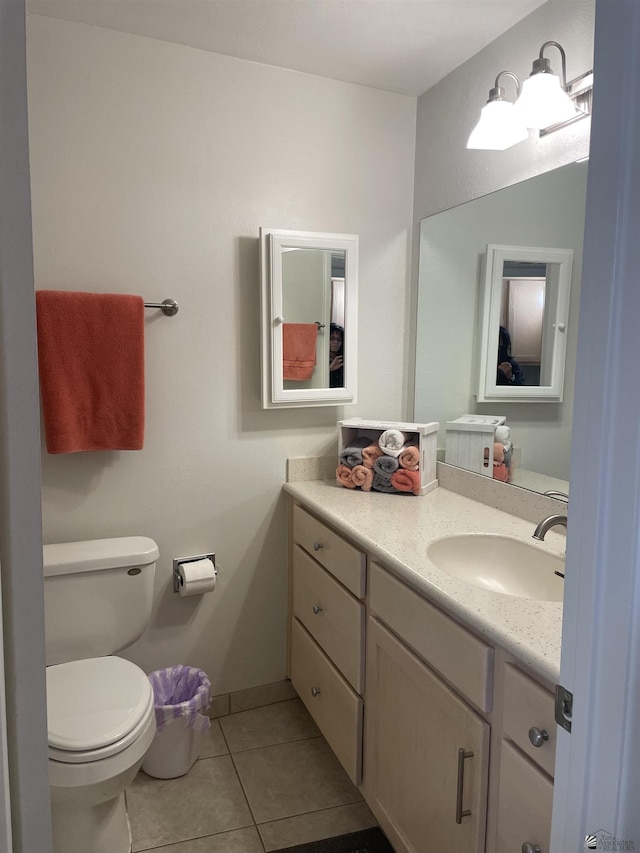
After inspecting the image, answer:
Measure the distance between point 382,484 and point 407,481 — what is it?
92 millimetres

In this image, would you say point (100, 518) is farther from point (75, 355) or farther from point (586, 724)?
point (586, 724)

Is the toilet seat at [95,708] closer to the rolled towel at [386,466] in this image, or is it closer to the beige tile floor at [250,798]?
the beige tile floor at [250,798]

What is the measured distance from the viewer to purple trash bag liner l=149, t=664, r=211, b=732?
6.47 ft

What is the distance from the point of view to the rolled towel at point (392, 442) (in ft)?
7.02

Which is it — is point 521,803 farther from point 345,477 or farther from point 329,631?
point 345,477

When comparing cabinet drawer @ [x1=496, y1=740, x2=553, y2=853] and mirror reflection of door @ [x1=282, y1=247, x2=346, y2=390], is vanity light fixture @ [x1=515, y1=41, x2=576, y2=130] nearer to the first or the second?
mirror reflection of door @ [x1=282, y1=247, x2=346, y2=390]

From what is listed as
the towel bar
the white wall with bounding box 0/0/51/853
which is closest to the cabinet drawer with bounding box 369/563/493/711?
the white wall with bounding box 0/0/51/853

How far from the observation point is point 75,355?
1875mm

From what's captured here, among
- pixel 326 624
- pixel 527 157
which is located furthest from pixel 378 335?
pixel 326 624

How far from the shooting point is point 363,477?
85.4 inches

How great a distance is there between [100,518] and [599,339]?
1.77 m

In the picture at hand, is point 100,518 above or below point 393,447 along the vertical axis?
below

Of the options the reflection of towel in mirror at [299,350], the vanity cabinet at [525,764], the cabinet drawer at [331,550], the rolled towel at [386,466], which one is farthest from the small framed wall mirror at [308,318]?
the vanity cabinet at [525,764]

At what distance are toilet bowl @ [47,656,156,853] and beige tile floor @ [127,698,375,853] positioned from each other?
0.16 m
